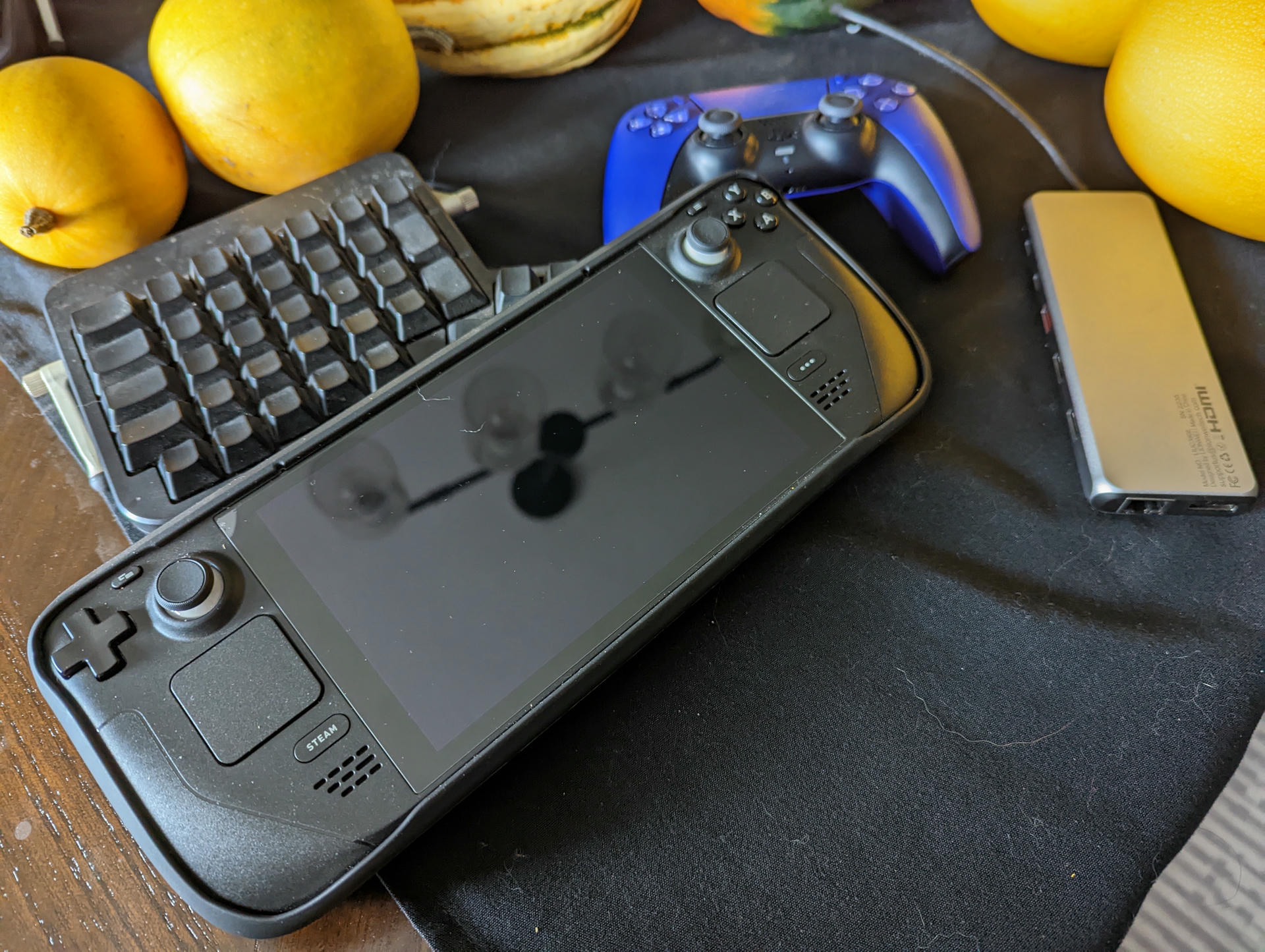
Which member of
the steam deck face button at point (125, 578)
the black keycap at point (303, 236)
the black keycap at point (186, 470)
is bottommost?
the steam deck face button at point (125, 578)

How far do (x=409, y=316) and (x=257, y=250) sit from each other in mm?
80

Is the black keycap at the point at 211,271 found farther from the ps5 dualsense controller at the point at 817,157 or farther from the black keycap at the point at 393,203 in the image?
the ps5 dualsense controller at the point at 817,157

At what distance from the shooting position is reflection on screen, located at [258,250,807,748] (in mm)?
310

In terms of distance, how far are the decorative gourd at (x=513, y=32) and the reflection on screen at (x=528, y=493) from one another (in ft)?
0.63

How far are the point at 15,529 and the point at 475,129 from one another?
0.33 m

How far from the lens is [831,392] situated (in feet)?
1.19

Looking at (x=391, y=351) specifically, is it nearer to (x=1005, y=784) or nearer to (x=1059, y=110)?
(x=1005, y=784)

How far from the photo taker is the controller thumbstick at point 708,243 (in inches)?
15.0

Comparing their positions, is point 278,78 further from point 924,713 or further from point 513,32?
point 924,713

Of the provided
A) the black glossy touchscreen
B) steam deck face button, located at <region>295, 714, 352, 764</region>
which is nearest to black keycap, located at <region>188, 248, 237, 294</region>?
the black glossy touchscreen

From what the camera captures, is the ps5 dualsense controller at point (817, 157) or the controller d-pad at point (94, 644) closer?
the controller d-pad at point (94, 644)

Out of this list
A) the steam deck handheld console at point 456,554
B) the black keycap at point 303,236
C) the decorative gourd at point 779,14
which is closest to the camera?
the steam deck handheld console at point 456,554

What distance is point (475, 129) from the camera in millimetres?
487

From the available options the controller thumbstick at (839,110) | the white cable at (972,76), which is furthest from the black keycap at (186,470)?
the white cable at (972,76)
